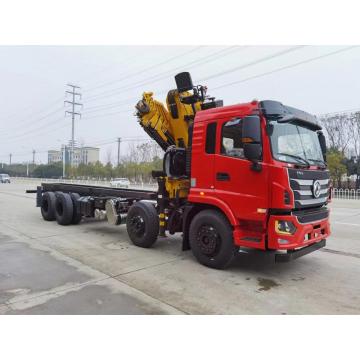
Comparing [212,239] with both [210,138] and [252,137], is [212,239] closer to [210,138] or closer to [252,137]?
[210,138]

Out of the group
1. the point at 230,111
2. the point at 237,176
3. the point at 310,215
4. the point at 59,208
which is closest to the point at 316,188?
the point at 310,215

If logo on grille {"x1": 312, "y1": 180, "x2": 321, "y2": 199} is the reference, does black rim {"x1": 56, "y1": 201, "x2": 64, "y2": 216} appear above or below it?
below

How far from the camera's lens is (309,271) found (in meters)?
5.12

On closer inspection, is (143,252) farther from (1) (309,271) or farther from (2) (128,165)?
(2) (128,165)

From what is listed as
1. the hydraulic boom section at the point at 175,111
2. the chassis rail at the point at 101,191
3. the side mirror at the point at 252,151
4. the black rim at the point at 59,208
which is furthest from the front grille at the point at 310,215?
the black rim at the point at 59,208

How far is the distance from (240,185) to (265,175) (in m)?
0.44

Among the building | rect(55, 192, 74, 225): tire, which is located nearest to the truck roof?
rect(55, 192, 74, 225): tire

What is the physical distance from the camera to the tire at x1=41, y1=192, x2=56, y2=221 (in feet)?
31.9

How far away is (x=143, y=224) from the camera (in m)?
6.39

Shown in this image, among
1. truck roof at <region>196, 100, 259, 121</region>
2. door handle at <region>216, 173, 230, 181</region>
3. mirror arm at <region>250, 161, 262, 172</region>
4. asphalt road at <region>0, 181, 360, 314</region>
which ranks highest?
truck roof at <region>196, 100, 259, 121</region>

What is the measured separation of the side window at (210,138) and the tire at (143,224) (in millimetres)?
1848

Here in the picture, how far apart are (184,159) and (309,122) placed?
7.68 feet

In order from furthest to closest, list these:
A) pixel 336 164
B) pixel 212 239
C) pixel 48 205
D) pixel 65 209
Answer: pixel 336 164, pixel 48 205, pixel 65 209, pixel 212 239

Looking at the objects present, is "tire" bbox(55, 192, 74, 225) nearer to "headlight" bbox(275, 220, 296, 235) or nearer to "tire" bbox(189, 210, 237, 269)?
"tire" bbox(189, 210, 237, 269)
